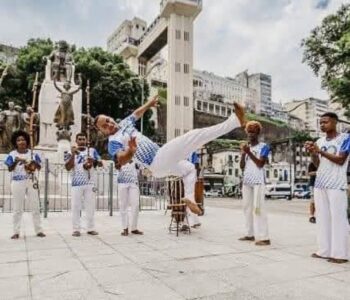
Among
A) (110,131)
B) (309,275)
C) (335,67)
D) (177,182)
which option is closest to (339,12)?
(335,67)

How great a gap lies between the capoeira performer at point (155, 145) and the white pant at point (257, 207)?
913 millimetres

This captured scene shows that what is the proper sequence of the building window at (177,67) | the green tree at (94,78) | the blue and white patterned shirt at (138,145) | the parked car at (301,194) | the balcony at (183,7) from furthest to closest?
the building window at (177,67)
the balcony at (183,7)
the parked car at (301,194)
the green tree at (94,78)
the blue and white patterned shirt at (138,145)

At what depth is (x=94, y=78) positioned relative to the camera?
33219mm

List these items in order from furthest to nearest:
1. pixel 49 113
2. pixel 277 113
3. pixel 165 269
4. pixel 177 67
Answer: pixel 277 113 < pixel 177 67 < pixel 49 113 < pixel 165 269

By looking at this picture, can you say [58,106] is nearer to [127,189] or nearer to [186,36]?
[127,189]

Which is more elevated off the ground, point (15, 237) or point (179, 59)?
point (179, 59)

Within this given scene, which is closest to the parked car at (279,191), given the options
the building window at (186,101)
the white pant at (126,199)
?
the building window at (186,101)

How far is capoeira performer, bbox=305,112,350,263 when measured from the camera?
16.2ft

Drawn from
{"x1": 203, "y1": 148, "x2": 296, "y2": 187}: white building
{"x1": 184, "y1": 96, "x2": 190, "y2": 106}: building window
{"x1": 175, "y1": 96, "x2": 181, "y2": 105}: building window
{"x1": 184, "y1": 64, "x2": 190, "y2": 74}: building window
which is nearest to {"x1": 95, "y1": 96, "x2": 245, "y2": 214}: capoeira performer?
{"x1": 175, "y1": 96, "x2": 181, "y2": 105}: building window

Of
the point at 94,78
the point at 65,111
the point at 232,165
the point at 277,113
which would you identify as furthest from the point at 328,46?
the point at 277,113

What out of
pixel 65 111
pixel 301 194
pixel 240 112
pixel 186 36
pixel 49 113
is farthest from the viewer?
pixel 186 36

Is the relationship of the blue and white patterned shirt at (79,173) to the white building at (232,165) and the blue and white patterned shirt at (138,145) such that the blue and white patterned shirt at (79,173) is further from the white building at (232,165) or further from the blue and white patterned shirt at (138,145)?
the white building at (232,165)

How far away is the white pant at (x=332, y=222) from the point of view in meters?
4.92

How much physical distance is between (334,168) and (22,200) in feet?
16.2
